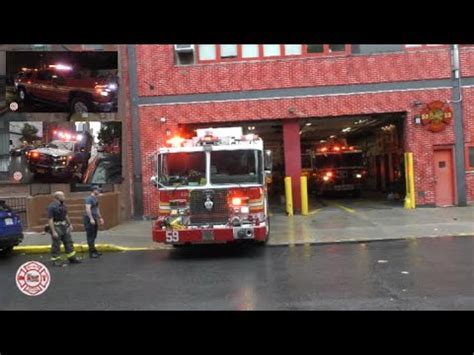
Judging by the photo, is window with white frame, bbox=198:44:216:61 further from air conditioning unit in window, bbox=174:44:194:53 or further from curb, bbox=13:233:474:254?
curb, bbox=13:233:474:254

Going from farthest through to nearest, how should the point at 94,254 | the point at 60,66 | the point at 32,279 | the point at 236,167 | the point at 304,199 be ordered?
the point at 304,199 → the point at 60,66 → the point at 94,254 → the point at 236,167 → the point at 32,279

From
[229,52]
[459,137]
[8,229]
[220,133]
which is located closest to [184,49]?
[229,52]

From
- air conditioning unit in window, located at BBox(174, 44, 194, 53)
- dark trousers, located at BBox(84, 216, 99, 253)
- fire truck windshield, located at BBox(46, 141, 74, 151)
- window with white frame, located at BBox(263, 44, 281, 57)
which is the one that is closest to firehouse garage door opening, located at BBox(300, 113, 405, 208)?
window with white frame, located at BBox(263, 44, 281, 57)

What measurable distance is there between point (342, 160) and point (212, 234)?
15.5 m

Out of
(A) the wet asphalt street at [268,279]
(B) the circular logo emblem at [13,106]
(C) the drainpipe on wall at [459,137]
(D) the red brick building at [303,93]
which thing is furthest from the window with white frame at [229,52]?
(A) the wet asphalt street at [268,279]

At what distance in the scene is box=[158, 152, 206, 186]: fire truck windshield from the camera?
40.2 feet

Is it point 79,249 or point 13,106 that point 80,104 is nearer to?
point 13,106

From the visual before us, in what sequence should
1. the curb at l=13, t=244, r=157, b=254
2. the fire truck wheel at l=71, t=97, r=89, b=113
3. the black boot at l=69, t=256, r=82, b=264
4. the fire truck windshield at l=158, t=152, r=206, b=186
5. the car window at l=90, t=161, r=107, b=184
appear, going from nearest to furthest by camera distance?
the black boot at l=69, t=256, r=82, b=264 < the fire truck windshield at l=158, t=152, r=206, b=186 < the curb at l=13, t=244, r=157, b=254 < the fire truck wheel at l=71, t=97, r=89, b=113 < the car window at l=90, t=161, r=107, b=184

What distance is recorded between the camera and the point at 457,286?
8.49 metres

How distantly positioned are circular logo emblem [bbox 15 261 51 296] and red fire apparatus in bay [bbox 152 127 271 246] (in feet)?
11.6

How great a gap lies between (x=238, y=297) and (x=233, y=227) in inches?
139

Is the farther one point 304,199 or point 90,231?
point 304,199

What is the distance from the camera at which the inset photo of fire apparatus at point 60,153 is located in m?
19.7

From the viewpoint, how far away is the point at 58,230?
39.3 feet
